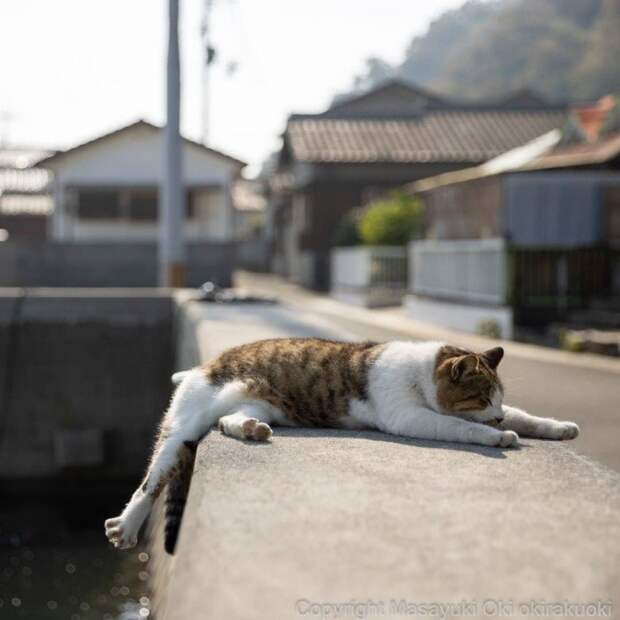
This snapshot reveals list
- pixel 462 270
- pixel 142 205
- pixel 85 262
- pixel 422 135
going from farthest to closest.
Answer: pixel 422 135, pixel 142 205, pixel 85 262, pixel 462 270

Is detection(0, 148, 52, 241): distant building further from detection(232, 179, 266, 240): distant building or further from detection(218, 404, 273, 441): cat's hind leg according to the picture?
detection(218, 404, 273, 441): cat's hind leg

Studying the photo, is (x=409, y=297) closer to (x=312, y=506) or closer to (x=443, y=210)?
(x=443, y=210)

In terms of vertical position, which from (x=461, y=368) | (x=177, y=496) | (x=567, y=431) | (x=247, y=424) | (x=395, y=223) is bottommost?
(x=177, y=496)

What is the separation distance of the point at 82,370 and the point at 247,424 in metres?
14.1

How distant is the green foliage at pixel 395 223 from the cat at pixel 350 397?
24.2 m

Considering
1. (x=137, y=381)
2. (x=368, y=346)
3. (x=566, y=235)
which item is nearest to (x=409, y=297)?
(x=566, y=235)

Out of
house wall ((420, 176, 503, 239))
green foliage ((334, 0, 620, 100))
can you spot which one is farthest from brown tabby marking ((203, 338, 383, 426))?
green foliage ((334, 0, 620, 100))

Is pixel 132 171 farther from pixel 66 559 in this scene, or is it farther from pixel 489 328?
pixel 66 559

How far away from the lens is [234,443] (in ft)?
15.1

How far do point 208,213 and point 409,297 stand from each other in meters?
13.4

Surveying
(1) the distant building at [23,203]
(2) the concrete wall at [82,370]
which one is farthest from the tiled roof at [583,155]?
(1) the distant building at [23,203]

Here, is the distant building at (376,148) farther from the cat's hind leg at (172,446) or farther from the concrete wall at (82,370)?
the cat's hind leg at (172,446)

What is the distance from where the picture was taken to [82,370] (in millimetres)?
18328

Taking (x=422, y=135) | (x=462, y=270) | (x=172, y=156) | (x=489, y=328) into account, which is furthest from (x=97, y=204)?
(x=489, y=328)
